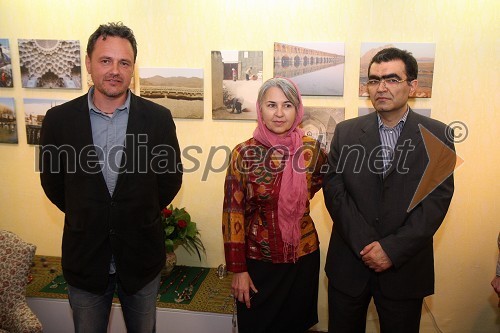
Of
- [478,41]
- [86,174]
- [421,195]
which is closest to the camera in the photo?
[86,174]

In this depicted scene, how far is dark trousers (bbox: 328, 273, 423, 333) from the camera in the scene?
1838mm

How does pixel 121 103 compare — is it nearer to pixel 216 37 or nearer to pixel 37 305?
pixel 216 37

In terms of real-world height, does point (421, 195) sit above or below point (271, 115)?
below

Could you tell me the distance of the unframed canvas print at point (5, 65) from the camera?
2969mm

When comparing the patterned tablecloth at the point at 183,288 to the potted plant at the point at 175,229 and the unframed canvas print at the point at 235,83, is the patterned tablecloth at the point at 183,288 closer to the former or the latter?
the potted plant at the point at 175,229

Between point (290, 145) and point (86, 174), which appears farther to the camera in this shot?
point (290, 145)

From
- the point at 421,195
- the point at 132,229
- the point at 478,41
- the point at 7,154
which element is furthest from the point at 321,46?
the point at 7,154

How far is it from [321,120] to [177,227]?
1.26m

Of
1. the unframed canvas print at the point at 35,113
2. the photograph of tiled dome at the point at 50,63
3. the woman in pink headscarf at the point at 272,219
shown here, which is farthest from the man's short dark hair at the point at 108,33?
the unframed canvas print at the point at 35,113

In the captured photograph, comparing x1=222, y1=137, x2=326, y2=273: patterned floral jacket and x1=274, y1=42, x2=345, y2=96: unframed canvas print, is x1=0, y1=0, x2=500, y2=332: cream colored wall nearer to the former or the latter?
x1=274, y1=42, x2=345, y2=96: unframed canvas print

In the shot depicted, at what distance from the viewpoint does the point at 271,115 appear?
1.81 m

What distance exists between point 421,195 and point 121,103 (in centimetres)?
137

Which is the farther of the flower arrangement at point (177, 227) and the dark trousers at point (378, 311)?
the flower arrangement at point (177, 227)

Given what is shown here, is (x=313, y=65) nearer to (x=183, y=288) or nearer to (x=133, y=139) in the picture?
(x=133, y=139)
